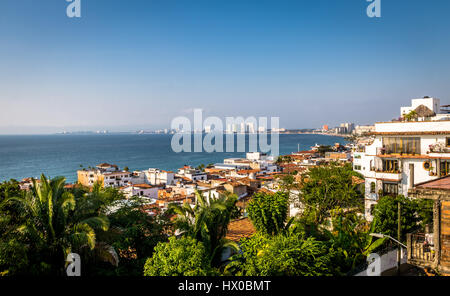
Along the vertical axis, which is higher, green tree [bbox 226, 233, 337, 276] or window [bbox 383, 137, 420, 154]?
window [bbox 383, 137, 420, 154]

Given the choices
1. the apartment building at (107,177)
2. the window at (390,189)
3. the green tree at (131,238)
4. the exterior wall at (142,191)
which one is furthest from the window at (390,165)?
the apartment building at (107,177)

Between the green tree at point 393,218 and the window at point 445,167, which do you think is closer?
the green tree at point 393,218

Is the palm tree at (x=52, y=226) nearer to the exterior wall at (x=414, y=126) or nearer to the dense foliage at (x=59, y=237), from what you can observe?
the dense foliage at (x=59, y=237)

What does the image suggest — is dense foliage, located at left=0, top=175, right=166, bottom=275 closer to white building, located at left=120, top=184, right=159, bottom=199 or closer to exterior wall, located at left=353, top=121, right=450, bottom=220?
exterior wall, located at left=353, top=121, right=450, bottom=220

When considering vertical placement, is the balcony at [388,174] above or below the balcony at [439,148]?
below

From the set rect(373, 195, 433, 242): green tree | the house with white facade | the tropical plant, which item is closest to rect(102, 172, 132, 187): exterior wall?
the house with white facade

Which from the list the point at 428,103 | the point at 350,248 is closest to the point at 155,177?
the point at 428,103
